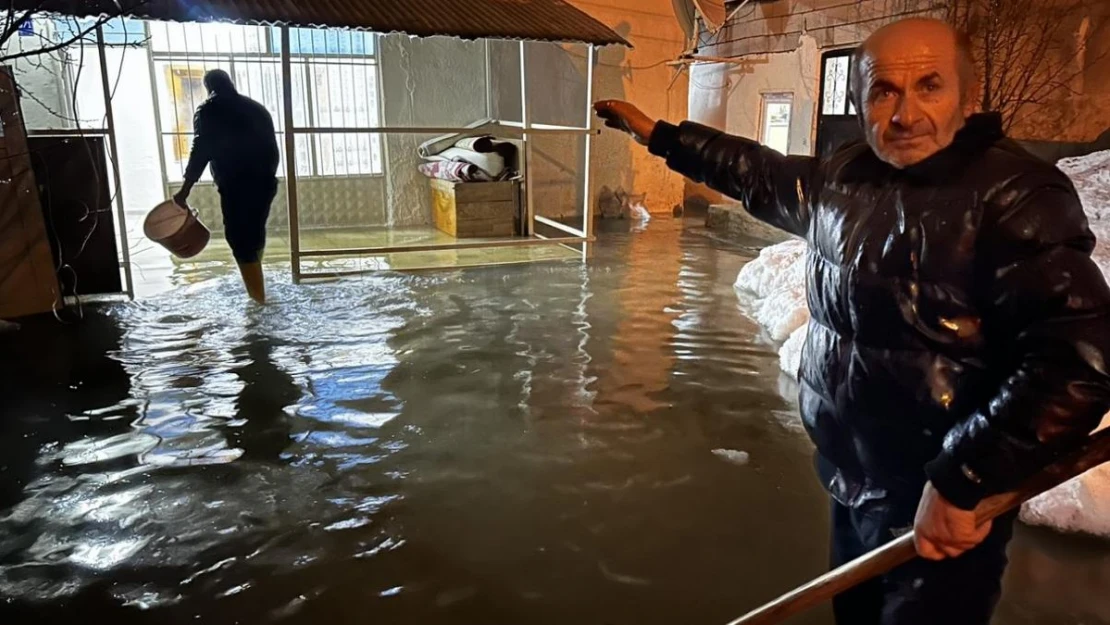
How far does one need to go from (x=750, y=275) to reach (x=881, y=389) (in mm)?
4951

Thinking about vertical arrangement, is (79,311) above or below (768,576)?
above

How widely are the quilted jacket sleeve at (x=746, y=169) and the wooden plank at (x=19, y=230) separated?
15.7 feet

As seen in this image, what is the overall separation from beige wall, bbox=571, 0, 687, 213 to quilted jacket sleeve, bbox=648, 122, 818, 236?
7.73 m

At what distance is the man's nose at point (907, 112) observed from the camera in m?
1.26

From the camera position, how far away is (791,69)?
952 cm

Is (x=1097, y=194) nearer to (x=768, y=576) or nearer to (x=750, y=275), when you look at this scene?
(x=750, y=275)

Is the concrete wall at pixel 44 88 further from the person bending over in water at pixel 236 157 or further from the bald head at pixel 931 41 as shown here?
the bald head at pixel 931 41

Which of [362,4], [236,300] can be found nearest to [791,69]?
[362,4]

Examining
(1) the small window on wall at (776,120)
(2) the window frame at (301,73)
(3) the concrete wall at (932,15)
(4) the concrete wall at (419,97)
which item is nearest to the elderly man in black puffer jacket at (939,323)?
(3) the concrete wall at (932,15)

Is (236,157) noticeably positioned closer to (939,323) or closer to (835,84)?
(939,323)

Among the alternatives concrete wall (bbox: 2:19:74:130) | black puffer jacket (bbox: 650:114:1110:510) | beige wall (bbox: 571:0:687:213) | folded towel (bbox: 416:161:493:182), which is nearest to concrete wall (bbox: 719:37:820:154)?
beige wall (bbox: 571:0:687:213)

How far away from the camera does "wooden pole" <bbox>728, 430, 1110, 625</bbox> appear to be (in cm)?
120

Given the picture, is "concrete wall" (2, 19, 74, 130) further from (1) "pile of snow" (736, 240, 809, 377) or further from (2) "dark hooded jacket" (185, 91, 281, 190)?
(1) "pile of snow" (736, 240, 809, 377)

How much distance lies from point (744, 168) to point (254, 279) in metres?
4.33
